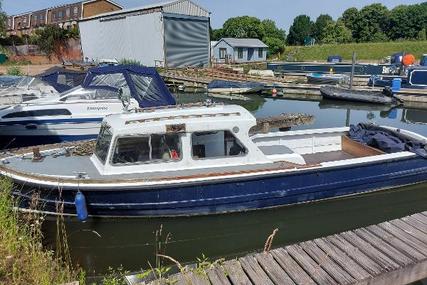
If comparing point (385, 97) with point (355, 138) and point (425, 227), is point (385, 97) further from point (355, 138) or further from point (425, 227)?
point (425, 227)

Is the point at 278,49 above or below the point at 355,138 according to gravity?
above

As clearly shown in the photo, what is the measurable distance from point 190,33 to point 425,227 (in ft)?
108

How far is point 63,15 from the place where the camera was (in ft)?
185

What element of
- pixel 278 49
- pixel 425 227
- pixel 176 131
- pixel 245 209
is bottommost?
pixel 245 209

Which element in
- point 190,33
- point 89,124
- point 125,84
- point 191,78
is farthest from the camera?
point 190,33

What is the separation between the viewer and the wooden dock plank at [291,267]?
426 cm

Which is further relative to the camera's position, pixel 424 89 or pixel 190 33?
pixel 190 33

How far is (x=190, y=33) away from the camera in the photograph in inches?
1399

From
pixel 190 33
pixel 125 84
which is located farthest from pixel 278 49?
pixel 125 84

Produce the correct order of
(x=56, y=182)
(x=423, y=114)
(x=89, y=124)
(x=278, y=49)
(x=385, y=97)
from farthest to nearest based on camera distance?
(x=278, y=49), (x=385, y=97), (x=423, y=114), (x=89, y=124), (x=56, y=182)

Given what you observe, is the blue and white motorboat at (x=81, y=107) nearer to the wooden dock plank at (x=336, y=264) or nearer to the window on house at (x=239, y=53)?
the wooden dock plank at (x=336, y=264)

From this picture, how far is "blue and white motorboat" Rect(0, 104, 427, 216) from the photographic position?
7414 mm

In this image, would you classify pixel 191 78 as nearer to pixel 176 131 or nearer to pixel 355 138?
pixel 355 138

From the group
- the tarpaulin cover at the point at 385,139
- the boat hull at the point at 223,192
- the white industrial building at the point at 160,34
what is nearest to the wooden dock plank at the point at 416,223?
the boat hull at the point at 223,192
